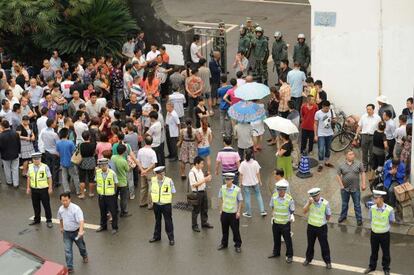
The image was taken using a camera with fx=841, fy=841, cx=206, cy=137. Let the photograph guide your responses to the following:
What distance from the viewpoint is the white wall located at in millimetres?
19688

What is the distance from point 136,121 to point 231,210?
193 inches

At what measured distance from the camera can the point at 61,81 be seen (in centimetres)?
2214

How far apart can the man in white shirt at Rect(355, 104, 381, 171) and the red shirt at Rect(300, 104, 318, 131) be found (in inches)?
43.4

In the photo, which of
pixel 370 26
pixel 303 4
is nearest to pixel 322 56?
pixel 370 26

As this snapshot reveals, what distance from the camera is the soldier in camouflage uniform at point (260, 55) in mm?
23781

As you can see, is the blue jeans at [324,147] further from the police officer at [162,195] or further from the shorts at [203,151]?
the police officer at [162,195]

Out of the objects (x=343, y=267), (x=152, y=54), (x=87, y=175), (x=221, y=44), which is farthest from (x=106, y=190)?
(x=221, y=44)

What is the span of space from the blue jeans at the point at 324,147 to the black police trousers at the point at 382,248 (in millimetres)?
4821

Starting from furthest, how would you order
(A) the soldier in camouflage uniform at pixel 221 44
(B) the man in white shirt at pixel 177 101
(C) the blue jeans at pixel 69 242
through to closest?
(A) the soldier in camouflage uniform at pixel 221 44 < (B) the man in white shirt at pixel 177 101 < (C) the blue jeans at pixel 69 242

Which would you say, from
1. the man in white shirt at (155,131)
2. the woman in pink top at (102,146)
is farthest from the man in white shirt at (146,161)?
the man in white shirt at (155,131)

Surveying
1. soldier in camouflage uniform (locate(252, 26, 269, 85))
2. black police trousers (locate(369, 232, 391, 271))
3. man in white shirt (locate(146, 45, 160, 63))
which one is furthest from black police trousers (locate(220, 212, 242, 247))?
man in white shirt (locate(146, 45, 160, 63))

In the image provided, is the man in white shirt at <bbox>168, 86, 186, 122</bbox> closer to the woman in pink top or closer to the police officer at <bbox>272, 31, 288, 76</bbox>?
the woman in pink top

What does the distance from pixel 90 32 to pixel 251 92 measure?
27.8 feet

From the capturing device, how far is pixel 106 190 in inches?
627
